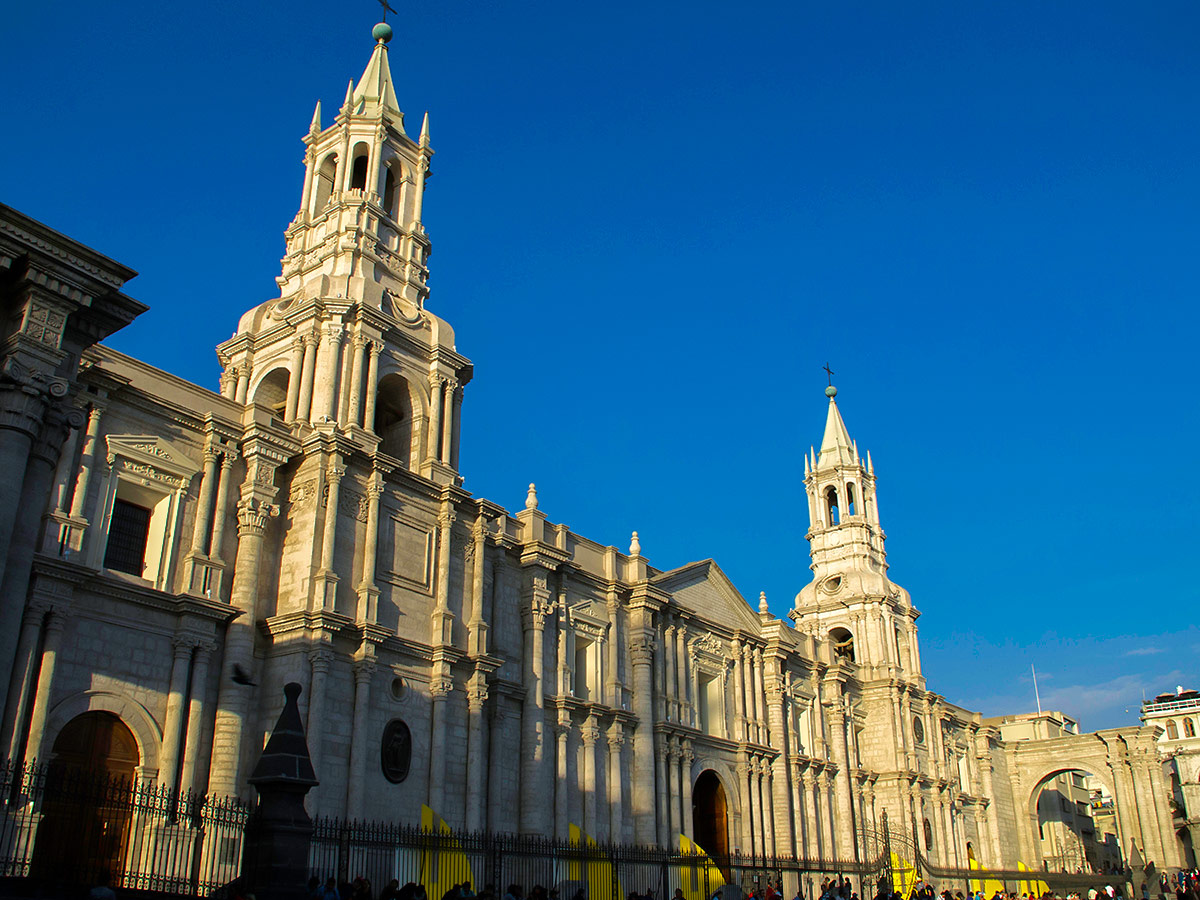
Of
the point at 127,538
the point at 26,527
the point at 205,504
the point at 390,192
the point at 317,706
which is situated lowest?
the point at 317,706

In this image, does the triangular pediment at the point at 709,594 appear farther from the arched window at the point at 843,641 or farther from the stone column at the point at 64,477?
the stone column at the point at 64,477

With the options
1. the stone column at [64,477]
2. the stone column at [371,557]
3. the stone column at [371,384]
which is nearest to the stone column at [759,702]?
the stone column at [371,557]

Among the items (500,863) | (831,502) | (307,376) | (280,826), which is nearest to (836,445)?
(831,502)

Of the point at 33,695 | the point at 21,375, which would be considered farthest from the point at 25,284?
the point at 33,695

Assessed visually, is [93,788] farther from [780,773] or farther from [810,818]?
[810,818]

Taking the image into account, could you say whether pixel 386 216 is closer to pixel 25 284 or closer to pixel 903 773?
pixel 25 284

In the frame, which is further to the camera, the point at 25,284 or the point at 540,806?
the point at 540,806

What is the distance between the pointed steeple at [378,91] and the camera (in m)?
36.3

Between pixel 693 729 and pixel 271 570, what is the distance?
56.6ft

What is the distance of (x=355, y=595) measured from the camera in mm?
27359

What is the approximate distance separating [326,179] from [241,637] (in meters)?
17.1

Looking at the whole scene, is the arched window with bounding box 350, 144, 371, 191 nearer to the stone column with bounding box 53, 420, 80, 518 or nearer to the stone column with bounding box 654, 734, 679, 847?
the stone column with bounding box 53, 420, 80, 518

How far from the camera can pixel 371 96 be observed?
36.8 metres

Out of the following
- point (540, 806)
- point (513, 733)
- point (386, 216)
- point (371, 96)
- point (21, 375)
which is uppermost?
point (371, 96)
